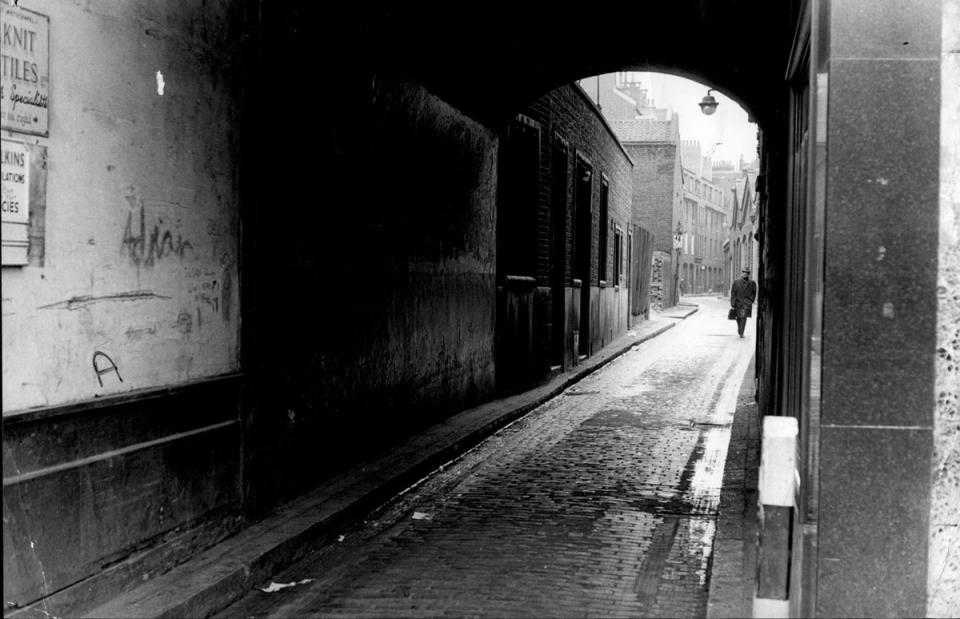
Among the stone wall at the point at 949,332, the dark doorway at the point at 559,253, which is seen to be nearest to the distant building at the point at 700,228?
the dark doorway at the point at 559,253

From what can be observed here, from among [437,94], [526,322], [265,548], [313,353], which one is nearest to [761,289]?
[526,322]

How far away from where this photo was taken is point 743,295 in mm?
26469

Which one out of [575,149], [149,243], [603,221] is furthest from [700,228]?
[149,243]

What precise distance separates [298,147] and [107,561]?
3.12 metres

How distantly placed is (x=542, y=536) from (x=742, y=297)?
21301 millimetres

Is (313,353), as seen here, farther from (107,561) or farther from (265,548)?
(107,561)

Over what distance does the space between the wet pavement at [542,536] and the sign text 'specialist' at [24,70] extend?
2625mm

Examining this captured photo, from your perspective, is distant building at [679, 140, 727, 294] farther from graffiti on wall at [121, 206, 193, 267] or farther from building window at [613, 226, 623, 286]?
graffiti on wall at [121, 206, 193, 267]

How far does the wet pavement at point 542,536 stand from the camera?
5.13 metres

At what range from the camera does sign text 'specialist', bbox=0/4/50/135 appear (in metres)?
4.01

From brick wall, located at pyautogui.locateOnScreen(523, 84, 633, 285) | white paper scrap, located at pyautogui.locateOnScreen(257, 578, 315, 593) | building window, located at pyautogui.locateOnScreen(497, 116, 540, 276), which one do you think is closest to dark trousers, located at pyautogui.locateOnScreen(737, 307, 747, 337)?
brick wall, located at pyautogui.locateOnScreen(523, 84, 633, 285)

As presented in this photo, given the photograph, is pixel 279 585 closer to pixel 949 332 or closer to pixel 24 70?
pixel 24 70

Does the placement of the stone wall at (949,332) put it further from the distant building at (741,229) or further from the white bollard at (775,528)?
the distant building at (741,229)

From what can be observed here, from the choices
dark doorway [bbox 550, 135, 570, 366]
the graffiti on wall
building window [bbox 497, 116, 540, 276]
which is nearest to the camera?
the graffiti on wall
